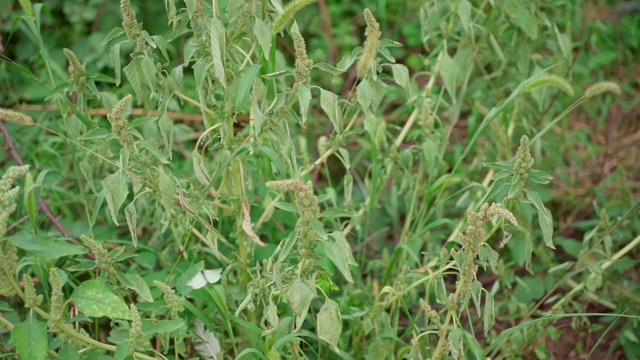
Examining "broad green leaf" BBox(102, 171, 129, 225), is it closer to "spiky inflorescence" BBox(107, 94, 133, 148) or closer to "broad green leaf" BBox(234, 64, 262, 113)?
"spiky inflorescence" BBox(107, 94, 133, 148)

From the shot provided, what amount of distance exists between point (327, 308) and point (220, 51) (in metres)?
0.49

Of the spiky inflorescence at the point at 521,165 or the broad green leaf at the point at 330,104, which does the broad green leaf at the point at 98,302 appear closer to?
the broad green leaf at the point at 330,104

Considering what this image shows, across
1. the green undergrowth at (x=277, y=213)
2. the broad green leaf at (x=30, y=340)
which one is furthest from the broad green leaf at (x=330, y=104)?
the broad green leaf at (x=30, y=340)

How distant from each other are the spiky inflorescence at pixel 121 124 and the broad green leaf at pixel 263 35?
0.82 ft

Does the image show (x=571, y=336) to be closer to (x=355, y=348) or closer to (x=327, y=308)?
(x=355, y=348)

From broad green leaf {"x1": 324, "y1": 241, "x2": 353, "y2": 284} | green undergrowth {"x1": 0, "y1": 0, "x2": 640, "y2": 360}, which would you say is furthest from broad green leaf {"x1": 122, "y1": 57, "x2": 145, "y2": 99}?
broad green leaf {"x1": 324, "y1": 241, "x2": 353, "y2": 284}

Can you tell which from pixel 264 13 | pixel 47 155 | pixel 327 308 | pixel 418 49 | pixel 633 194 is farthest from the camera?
pixel 418 49

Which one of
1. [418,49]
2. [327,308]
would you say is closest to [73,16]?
[418,49]

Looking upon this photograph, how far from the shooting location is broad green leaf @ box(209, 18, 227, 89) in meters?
1.45

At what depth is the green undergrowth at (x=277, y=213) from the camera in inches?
56.1

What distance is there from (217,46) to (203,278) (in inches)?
17.8

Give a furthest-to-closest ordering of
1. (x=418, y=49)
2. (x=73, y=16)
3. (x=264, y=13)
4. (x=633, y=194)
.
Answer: (x=418, y=49) < (x=73, y=16) < (x=633, y=194) < (x=264, y=13)

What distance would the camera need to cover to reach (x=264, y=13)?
1584 mm

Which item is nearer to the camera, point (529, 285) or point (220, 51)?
point (220, 51)
